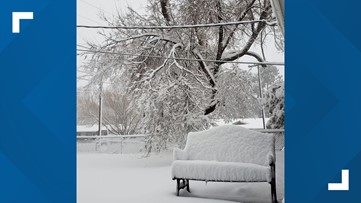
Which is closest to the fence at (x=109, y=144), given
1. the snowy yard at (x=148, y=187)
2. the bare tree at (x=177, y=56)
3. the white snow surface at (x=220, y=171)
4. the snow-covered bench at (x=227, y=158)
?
the snowy yard at (x=148, y=187)

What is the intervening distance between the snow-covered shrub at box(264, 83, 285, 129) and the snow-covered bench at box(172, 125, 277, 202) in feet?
6.95

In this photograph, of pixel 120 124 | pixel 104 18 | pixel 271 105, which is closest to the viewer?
pixel 271 105

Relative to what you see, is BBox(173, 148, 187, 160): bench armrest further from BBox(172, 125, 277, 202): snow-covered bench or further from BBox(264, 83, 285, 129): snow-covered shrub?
BBox(264, 83, 285, 129): snow-covered shrub

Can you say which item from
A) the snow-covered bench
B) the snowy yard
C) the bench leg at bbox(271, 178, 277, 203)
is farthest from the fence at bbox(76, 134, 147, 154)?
the bench leg at bbox(271, 178, 277, 203)

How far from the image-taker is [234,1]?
7.22 m
